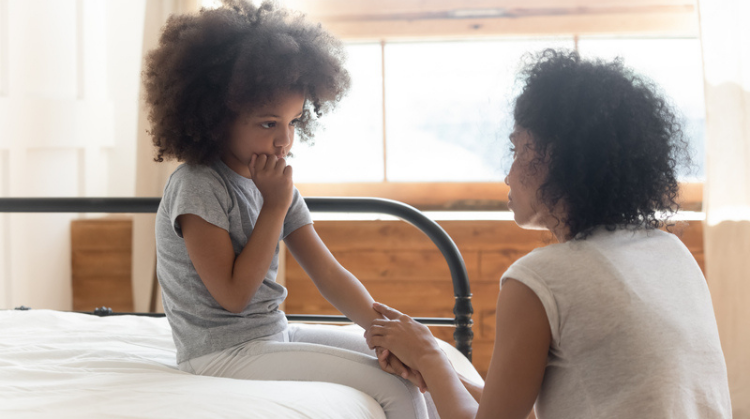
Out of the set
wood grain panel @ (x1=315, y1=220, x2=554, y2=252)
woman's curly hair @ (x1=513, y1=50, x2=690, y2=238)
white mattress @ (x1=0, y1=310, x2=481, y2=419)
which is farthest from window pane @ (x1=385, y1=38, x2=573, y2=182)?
woman's curly hair @ (x1=513, y1=50, x2=690, y2=238)

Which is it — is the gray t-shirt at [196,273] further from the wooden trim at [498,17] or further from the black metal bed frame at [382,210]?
the wooden trim at [498,17]

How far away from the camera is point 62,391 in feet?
3.19

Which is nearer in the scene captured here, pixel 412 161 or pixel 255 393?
pixel 255 393

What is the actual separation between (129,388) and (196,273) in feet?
0.70

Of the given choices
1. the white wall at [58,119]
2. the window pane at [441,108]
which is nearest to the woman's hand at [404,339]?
the window pane at [441,108]

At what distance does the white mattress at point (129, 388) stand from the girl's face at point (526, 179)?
36 cm

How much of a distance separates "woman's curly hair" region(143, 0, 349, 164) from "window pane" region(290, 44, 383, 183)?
166 centimetres

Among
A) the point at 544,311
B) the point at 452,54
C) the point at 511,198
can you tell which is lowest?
the point at 544,311

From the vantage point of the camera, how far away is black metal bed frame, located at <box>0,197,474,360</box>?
1.53 metres

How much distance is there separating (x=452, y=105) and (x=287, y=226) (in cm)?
171

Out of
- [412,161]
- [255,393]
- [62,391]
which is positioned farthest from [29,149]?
[255,393]

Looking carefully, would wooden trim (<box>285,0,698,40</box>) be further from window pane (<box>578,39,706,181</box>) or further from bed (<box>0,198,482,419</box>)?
bed (<box>0,198,482,419</box>)

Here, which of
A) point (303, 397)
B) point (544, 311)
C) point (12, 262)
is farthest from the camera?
point (12, 262)

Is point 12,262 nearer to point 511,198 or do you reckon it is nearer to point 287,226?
point 287,226
